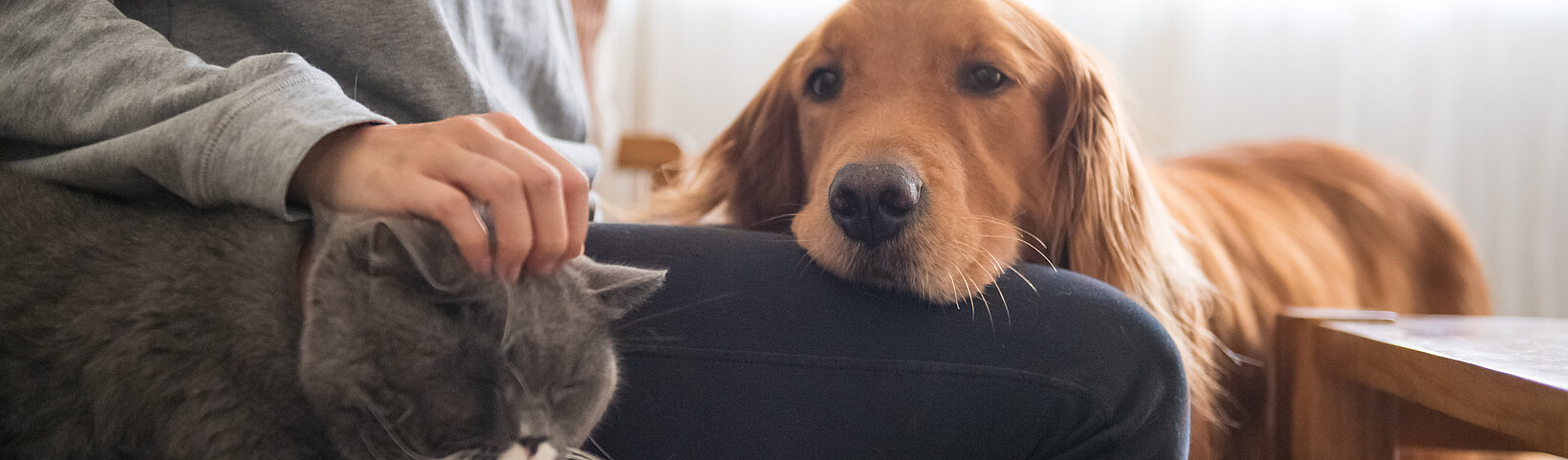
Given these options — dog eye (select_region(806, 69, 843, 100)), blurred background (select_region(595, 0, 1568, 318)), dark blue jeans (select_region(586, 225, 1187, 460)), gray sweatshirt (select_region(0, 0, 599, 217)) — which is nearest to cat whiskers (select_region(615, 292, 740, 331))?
dark blue jeans (select_region(586, 225, 1187, 460))

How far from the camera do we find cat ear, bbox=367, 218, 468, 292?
52 cm

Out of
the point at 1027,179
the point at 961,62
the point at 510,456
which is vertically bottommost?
the point at 510,456

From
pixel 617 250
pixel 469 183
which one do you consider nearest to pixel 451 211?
pixel 469 183

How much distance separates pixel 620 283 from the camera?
650 millimetres

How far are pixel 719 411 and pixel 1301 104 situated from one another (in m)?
2.43

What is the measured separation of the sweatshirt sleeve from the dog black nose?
Result: 40cm

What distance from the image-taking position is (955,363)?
0.69 metres

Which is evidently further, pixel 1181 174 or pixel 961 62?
pixel 1181 174

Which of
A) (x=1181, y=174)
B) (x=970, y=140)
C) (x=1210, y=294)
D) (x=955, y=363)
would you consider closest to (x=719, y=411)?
(x=955, y=363)

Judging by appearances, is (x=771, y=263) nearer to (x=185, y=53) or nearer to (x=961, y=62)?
(x=961, y=62)

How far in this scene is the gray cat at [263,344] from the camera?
1.82 feet

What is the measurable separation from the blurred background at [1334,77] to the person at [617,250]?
1.70 m

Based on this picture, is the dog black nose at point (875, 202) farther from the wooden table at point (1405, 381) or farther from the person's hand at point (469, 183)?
the wooden table at point (1405, 381)

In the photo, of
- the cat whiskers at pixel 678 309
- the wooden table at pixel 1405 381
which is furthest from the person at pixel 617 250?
the wooden table at pixel 1405 381
